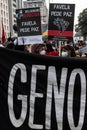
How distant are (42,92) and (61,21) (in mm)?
6287

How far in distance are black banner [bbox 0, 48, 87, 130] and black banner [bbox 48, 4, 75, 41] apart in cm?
615

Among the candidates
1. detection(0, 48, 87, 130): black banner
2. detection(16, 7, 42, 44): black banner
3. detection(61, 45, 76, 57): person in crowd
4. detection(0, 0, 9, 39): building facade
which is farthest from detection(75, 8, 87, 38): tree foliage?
detection(0, 48, 87, 130): black banner

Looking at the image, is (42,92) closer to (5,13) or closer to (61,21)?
(61,21)

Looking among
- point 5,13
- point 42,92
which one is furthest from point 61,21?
point 5,13

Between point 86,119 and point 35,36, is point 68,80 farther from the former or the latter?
point 35,36

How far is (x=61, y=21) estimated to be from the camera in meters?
10.1

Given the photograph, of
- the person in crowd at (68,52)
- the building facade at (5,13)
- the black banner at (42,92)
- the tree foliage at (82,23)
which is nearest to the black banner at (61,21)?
the person in crowd at (68,52)

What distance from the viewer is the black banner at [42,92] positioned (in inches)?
152

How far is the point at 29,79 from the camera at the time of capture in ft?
12.8

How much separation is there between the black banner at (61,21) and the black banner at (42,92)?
20.2 feet

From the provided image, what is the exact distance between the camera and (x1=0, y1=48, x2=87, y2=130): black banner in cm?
387

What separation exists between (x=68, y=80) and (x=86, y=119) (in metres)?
0.38

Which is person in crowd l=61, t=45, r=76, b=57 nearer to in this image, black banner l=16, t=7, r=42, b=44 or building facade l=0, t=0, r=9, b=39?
black banner l=16, t=7, r=42, b=44

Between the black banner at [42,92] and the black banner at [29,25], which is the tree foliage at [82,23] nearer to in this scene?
the black banner at [29,25]
